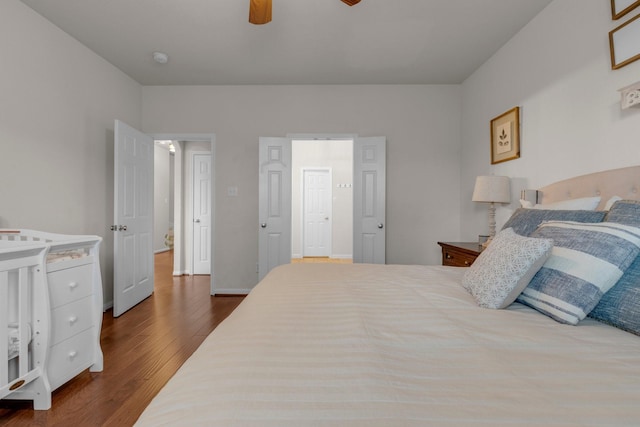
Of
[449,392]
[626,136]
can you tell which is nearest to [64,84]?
[449,392]

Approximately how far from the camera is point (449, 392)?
2.09ft

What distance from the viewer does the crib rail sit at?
4.91 feet

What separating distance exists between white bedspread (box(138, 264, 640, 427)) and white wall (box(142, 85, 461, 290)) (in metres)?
2.87

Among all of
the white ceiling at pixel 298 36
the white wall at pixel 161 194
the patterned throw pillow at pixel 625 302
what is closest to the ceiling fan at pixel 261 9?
the white ceiling at pixel 298 36

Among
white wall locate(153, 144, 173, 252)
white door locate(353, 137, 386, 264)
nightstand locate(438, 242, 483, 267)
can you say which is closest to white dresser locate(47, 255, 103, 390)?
white door locate(353, 137, 386, 264)

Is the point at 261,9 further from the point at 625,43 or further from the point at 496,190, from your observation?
the point at 496,190

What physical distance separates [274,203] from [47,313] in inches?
99.3

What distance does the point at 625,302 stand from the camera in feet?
3.35

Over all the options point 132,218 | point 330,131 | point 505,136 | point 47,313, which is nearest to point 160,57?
point 132,218

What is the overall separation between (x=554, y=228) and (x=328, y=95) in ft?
10.5

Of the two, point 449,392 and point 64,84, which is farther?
point 64,84

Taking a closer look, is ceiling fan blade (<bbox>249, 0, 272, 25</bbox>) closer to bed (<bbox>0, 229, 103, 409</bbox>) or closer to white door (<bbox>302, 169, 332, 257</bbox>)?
bed (<bbox>0, 229, 103, 409</bbox>)

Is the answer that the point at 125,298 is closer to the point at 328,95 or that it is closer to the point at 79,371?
the point at 79,371

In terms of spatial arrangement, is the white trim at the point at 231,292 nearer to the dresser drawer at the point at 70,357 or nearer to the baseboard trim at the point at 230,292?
the baseboard trim at the point at 230,292
